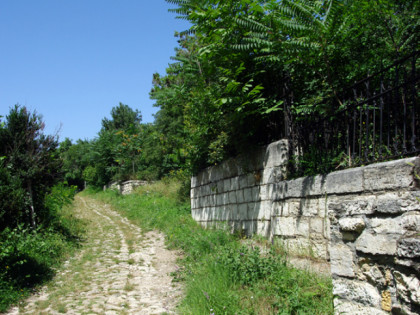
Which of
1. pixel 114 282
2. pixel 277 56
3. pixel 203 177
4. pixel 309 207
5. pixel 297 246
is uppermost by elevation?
pixel 277 56

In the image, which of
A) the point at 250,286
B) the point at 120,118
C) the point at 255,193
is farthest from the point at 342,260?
the point at 120,118

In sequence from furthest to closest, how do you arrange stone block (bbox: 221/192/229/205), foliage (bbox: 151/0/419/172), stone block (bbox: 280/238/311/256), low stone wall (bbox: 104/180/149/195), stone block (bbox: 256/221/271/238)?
low stone wall (bbox: 104/180/149/195) → stone block (bbox: 221/192/229/205) → stone block (bbox: 256/221/271/238) → stone block (bbox: 280/238/311/256) → foliage (bbox: 151/0/419/172)

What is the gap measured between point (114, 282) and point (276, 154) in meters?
3.91

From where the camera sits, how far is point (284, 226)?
17.8ft

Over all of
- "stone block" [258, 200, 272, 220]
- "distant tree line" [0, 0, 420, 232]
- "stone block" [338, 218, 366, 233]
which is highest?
"distant tree line" [0, 0, 420, 232]

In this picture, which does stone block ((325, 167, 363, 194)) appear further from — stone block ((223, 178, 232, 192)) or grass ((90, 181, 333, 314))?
stone block ((223, 178, 232, 192))

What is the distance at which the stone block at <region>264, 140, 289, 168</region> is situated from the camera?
5.96 m

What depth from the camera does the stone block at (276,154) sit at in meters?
5.96

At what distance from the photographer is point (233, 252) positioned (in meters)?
5.35

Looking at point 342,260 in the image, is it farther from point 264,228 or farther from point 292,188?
point 264,228

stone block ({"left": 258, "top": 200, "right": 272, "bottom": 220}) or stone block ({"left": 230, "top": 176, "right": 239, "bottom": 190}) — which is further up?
stone block ({"left": 230, "top": 176, "right": 239, "bottom": 190})

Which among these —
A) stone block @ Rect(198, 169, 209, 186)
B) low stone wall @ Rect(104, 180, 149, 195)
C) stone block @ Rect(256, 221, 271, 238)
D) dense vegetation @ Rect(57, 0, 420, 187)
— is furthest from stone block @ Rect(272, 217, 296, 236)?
low stone wall @ Rect(104, 180, 149, 195)

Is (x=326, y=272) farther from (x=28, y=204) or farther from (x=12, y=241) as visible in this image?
(x=28, y=204)

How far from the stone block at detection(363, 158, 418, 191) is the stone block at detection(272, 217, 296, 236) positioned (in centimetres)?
200
